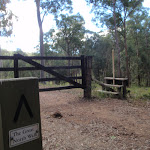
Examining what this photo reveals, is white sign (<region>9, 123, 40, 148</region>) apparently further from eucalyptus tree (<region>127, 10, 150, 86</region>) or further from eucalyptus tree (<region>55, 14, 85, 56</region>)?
eucalyptus tree (<region>55, 14, 85, 56</region>)

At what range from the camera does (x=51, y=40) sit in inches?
1337

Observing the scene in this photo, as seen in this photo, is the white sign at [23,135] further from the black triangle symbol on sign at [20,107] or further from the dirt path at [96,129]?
the dirt path at [96,129]

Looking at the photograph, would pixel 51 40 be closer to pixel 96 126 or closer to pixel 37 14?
pixel 37 14

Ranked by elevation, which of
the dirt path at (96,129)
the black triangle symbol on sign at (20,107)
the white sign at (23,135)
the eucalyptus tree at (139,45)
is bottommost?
the dirt path at (96,129)

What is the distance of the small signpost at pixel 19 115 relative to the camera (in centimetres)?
93

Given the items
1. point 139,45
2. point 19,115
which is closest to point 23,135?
point 19,115

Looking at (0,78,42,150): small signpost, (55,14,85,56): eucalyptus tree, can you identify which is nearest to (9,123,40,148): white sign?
(0,78,42,150): small signpost

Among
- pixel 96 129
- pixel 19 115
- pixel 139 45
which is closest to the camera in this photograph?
pixel 19 115

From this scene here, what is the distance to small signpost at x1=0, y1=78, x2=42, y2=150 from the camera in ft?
3.06

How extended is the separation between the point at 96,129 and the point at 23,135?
2.59 meters

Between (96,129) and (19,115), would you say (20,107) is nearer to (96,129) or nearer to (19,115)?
(19,115)

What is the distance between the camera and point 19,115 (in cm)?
100

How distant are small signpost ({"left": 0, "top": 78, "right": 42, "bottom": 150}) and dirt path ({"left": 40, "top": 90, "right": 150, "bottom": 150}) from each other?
67.1 inches

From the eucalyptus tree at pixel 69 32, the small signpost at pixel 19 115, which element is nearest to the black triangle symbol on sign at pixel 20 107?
the small signpost at pixel 19 115
